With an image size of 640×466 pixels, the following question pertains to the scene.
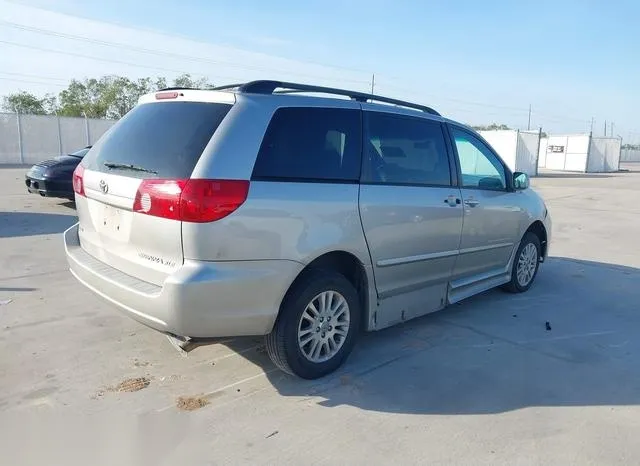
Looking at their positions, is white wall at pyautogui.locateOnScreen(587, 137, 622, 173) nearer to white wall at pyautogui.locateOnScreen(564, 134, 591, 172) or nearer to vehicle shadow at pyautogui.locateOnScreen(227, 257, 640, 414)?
white wall at pyautogui.locateOnScreen(564, 134, 591, 172)

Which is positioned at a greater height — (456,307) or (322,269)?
(322,269)

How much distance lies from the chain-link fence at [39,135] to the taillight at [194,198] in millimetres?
28065

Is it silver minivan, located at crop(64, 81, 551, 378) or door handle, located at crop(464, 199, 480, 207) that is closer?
silver minivan, located at crop(64, 81, 551, 378)

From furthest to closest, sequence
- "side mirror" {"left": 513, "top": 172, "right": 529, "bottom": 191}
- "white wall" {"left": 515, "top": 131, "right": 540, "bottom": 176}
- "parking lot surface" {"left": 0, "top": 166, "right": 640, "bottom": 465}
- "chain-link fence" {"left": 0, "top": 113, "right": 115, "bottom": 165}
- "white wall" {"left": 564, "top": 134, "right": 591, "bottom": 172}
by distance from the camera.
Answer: "white wall" {"left": 564, "top": 134, "right": 591, "bottom": 172} → "white wall" {"left": 515, "top": 131, "right": 540, "bottom": 176} → "chain-link fence" {"left": 0, "top": 113, "right": 115, "bottom": 165} → "side mirror" {"left": 513, "top": 172, "right": 529, "bottom": 191} → "parking lot surface" {"left": 0, "top": 166, "right": 640, "bottom": 465}

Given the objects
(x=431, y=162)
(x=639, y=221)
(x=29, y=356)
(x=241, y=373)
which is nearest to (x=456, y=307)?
(x=431, y=162)

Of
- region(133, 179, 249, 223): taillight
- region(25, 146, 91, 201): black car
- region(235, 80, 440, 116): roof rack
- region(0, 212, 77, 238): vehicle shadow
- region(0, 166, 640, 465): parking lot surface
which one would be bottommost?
region(0, 166, 640, 465): parking lot surface

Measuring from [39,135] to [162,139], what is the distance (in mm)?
28143

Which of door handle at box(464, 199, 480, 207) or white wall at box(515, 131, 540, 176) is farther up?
white wall at box(515, 131, 540, 176)

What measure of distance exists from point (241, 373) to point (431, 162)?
238 centimetres

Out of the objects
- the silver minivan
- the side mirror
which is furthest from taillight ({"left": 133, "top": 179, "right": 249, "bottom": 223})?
the side mirror

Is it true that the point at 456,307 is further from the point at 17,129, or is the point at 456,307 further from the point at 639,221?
the point at 17,129

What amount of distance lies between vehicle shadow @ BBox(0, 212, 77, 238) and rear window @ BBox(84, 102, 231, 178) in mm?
5460

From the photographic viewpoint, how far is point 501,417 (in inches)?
129

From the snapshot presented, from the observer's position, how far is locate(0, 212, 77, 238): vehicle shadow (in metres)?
8.40
